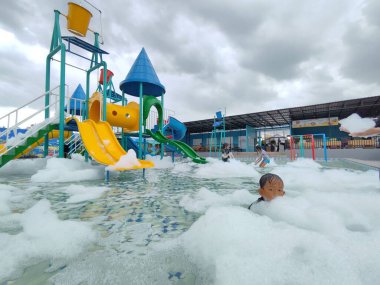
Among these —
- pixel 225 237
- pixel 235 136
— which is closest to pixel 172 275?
pixel 225 237

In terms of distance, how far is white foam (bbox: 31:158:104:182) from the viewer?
15.6 ft

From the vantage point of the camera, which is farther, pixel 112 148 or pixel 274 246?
pixel 112 148

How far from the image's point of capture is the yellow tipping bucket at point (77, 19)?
6645mm

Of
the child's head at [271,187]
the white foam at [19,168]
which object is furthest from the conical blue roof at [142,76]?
the child's head at [271,187]

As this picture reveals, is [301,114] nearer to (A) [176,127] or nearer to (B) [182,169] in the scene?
(A) [176,127]

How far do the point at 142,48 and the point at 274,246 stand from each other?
31.3 feet

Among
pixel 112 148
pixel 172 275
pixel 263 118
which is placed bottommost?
pixel 172 275

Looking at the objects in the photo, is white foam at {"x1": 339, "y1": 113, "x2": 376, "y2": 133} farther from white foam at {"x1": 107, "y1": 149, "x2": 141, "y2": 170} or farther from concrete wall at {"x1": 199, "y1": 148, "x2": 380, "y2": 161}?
concrete wall at {"x1": 199, "y1": 148, "x2": 380, "y2": 161}

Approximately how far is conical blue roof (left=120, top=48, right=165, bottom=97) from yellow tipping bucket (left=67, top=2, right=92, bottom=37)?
2127mm

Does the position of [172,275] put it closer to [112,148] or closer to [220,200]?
[220,200]

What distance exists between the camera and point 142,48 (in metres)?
9.18

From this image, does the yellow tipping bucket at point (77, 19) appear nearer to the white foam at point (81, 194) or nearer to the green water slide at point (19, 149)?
the green water slide at point (19, 149)

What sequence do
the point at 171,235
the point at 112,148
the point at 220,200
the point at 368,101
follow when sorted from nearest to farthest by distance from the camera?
the point at 171,235, the point at 220,200, the point at 112,148, the point at 368,101

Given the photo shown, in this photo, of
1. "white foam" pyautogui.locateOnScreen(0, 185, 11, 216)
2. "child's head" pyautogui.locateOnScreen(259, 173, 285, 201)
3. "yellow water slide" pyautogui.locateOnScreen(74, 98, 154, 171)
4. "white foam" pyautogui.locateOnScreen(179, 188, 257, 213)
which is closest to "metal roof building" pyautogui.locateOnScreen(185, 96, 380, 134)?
"yellow water slide" pyautogui.locateOnScreen(74, 98, 154, 171)
